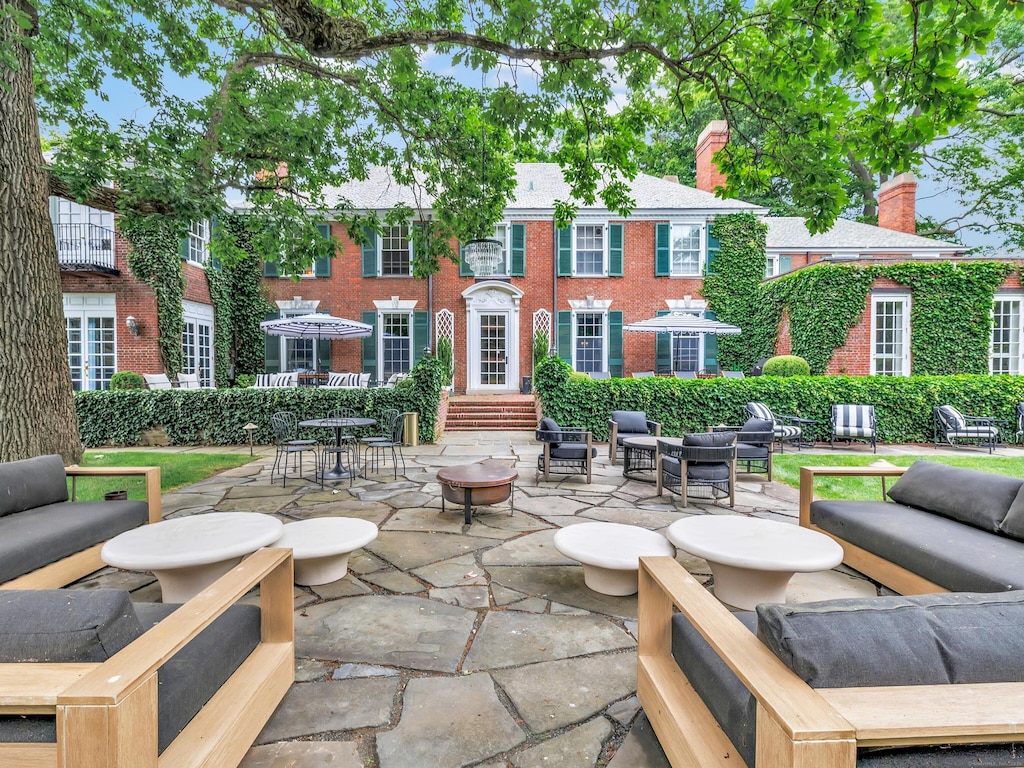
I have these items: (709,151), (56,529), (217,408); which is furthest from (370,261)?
(56,529)

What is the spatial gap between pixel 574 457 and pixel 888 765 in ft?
18.4

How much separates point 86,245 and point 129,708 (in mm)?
15291

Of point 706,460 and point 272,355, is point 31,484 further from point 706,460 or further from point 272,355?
point 272,355

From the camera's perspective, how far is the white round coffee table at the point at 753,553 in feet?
9.46

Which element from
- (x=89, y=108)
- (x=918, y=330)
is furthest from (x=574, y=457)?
(x=918, y=330)

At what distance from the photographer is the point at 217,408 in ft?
33.1

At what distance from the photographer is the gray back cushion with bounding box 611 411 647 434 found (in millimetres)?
8039

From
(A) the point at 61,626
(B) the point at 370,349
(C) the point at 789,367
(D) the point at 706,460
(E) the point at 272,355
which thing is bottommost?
(D) the point at 706,460

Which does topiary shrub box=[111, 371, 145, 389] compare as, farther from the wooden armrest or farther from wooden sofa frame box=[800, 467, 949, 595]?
wooden sofa frame box=[800, 467, 949, 595]

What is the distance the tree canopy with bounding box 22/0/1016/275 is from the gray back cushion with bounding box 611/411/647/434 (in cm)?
329

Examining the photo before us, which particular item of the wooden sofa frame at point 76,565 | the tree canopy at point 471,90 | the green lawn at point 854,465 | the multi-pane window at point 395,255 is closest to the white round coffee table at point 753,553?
the green lawn at point 854,465

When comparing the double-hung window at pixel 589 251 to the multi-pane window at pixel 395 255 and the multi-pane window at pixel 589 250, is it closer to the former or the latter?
the multi-pane window at pixel 589 250

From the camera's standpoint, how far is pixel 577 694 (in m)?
2.36

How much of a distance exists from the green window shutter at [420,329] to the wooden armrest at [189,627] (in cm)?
1330
